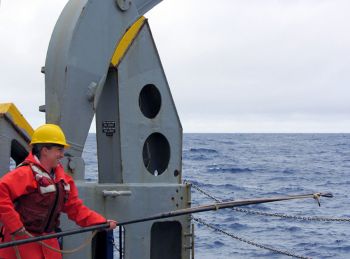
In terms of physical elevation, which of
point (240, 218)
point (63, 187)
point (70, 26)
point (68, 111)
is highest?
point (70, 26)

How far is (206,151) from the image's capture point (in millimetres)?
59312

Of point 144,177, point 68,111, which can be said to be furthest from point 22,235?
point 144,177

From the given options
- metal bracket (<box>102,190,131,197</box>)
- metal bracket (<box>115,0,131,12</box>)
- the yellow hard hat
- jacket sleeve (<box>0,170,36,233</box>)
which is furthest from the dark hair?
metal bracket (<box>115,0,131,12</box>)

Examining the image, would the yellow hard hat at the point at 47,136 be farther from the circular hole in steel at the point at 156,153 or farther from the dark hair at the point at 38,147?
the circular hole in steel at the point at 156,153

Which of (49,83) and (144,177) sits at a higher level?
(49,83)

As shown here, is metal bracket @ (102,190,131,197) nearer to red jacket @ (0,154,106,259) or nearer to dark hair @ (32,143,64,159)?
red jacket @ (0,154,106,259)

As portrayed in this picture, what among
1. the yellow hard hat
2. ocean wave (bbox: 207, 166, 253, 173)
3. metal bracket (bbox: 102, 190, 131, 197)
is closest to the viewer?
the yellow hard hat

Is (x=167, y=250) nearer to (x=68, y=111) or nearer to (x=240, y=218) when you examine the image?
(x=68, y=111)

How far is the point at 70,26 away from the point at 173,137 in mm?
1497

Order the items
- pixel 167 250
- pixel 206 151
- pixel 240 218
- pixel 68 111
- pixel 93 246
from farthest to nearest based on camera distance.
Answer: pixel 206 151 < pixel 240 218 < pixel 167 250 < pixel 93 246 < pixel 68 111

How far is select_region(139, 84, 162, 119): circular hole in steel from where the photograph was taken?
22.9ft

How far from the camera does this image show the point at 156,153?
7121mm

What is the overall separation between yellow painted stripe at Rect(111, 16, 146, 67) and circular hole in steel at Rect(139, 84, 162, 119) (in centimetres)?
44

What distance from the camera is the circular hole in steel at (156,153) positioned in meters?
7.01
